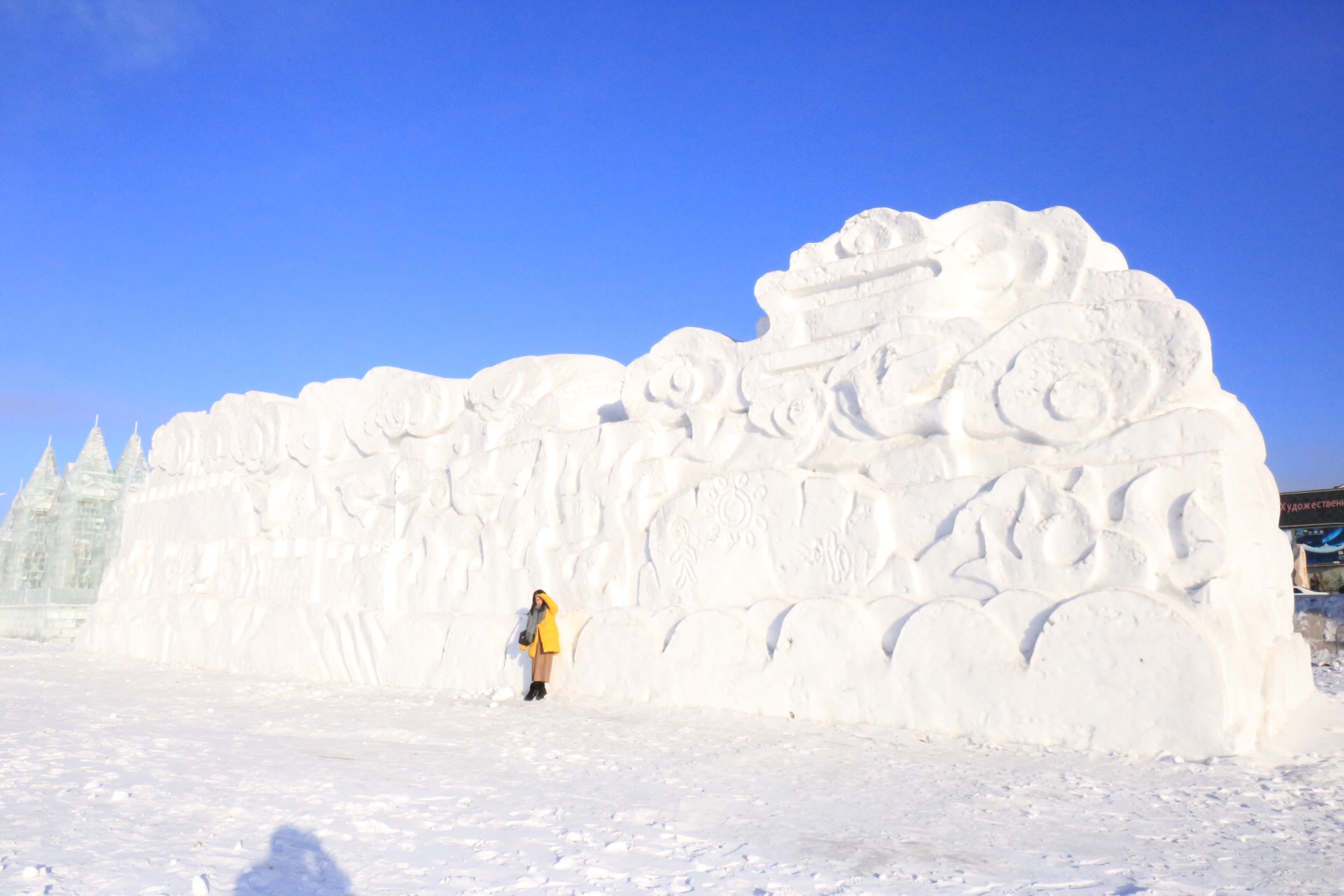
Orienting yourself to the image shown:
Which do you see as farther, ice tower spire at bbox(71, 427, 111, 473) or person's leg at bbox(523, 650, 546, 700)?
ice tower spire at bbox(71, 427, 111, 473)

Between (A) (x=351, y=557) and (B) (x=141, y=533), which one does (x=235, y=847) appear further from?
(B) (x=141, y=533)

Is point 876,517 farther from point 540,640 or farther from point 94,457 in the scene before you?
point 94,457

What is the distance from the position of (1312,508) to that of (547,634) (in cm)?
1153

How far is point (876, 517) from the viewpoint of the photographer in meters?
5.31

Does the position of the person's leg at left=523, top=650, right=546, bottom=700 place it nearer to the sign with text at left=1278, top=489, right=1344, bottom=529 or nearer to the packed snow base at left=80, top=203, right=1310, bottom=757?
the packed snow base at left=80, top=203, right=1310, bottom=757

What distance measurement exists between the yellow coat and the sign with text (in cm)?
1062

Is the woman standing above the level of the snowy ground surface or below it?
above

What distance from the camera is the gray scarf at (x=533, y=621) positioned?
6.27m

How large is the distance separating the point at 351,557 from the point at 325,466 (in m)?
1.13

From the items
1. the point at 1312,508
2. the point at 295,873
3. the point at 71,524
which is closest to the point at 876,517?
the point at 295,873

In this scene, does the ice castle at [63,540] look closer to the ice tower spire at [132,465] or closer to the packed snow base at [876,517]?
the ice tower spire at [132,465]

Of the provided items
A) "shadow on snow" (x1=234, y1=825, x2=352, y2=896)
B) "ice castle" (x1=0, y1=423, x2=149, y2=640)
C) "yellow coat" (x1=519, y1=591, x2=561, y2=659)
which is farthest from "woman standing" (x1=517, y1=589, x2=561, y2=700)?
"ice castle" (x1=0, y1=423, x2=149, y2=640)

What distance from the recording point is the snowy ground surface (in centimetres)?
275

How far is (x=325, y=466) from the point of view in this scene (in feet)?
29.0
